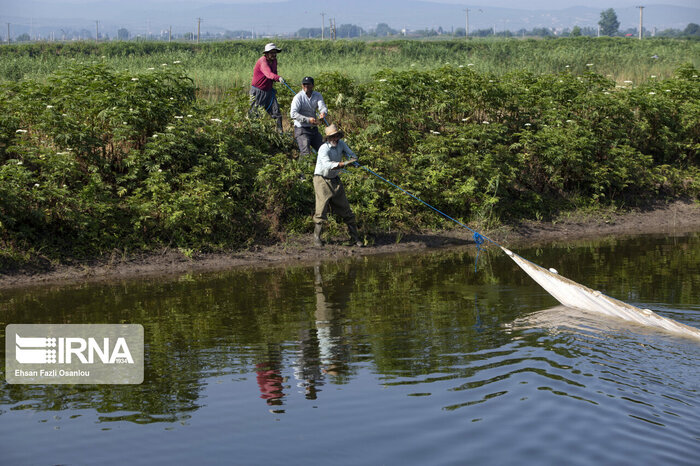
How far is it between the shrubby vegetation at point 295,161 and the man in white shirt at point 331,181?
24.5 inches

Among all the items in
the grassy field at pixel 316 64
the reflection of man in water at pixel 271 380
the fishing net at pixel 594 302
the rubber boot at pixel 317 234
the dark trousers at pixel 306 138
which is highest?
the grassy field at pixel 316 64

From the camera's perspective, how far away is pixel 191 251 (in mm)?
13141

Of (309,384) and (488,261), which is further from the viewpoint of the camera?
(488,261)

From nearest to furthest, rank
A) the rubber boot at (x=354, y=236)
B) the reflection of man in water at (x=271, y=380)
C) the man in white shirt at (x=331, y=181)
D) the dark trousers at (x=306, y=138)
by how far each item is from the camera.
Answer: the reflection of man in water at (x=271, y=380) < the man in white shirt at (x=331, y=181) < the rubber boot at (x=354, y=236) < the dark trousers at (x=306, y=138)

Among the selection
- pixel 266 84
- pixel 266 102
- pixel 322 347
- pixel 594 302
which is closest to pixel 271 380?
pixel 322 347

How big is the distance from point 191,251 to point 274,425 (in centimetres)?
704

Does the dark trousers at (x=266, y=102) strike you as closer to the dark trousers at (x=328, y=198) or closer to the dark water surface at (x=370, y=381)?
the dark trousers at (x=328, y=198)

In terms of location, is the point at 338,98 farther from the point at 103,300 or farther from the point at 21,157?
the point at 103,300

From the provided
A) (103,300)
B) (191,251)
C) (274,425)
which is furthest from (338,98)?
(274,425)

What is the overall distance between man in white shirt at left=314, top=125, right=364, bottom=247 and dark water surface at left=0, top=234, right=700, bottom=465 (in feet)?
7.29

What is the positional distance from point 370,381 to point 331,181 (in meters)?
6.53

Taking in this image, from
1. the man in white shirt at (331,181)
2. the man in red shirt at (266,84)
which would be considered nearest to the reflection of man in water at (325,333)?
the man in white shirt at (331,181)

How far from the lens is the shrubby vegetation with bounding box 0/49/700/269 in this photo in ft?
42.7

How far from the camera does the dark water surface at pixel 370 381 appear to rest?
6.10m
